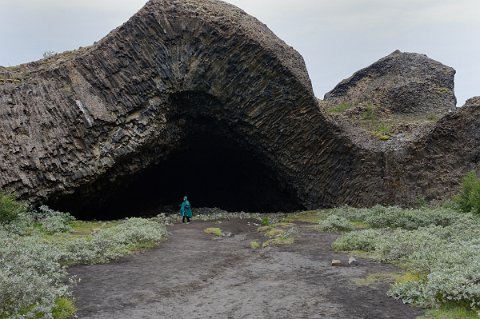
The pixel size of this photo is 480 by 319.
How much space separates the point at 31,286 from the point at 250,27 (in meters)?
23.1

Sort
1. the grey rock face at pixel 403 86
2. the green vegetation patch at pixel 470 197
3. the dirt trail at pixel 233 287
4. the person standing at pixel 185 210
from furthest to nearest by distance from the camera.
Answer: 1. the grey rock face at pixel 403 86
2. the person standing at pixel 185 210
3. the green vegetation patch at pixel 470 197
4. the dirt trail at pixel 233 287

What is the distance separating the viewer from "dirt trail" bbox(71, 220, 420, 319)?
8742 millimetres

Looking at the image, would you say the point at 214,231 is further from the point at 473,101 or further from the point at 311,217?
the point at 473,101

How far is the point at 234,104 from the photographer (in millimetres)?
28109

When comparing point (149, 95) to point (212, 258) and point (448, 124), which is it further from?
point (448, 124)

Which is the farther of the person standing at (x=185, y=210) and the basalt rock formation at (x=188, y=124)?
the person standing at (x=185, y=210)

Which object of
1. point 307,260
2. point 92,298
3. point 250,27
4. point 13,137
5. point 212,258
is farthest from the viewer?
point 250,27

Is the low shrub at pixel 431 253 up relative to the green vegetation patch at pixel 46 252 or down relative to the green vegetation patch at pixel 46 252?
down

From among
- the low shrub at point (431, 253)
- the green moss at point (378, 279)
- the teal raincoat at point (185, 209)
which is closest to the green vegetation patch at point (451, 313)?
the low shrub at point (431, 253)

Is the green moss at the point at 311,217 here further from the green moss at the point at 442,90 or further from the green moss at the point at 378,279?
the green moss at the point at 442,90

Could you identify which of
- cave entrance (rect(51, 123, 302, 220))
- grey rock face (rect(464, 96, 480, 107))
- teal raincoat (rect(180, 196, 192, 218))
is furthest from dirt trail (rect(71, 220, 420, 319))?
grey rock face (rect(464, 96, 480, 107))

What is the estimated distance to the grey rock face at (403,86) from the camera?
3931cm

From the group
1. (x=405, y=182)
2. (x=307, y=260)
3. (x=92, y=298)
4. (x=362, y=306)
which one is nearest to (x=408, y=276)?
(x=362, y=306)

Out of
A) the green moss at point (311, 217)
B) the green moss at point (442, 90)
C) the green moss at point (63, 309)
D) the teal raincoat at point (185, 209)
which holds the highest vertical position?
the green moss at point (442, 90)
